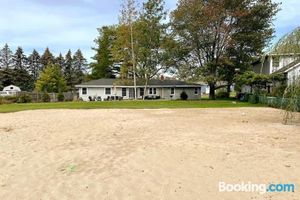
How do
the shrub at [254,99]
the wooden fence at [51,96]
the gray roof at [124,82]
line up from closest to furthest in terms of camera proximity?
A: 1. the shrub at [254,99]
2. the wooden fence at [51,96]
3. the gray roof at [124,82]

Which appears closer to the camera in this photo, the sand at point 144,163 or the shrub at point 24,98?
the sand at point 144,163

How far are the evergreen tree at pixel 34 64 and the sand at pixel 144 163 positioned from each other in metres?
63.7

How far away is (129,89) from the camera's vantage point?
132ft

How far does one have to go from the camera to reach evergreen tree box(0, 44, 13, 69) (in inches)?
2581

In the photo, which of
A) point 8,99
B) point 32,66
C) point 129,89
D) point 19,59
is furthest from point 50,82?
point 32,66

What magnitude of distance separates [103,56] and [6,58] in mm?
28031

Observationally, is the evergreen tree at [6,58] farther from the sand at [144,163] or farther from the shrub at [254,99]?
the sand at [144,163]

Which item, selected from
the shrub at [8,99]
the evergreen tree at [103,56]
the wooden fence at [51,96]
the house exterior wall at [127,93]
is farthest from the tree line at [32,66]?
the shrub at [8,99]

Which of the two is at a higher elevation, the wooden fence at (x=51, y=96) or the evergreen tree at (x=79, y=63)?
the evergreen tree at (x=79, y=63)

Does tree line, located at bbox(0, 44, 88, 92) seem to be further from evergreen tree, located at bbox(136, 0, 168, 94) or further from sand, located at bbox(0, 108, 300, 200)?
sand, located at bbox(0, 108, 300, 200)

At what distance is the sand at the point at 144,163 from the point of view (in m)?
4.54

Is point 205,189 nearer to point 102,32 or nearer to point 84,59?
point 102,32

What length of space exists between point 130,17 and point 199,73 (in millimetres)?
10457

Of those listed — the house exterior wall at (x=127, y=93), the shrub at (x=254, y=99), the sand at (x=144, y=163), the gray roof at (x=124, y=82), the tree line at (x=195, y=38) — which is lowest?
the sand at (x=144, y=163)
